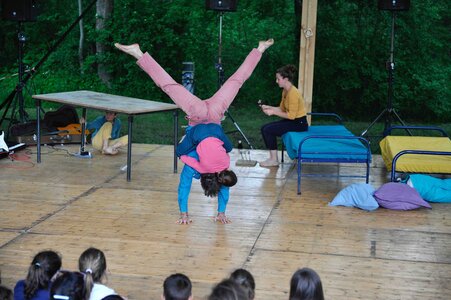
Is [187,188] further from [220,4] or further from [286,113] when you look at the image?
[220,4]

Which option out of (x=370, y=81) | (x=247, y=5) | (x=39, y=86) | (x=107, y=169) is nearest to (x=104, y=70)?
(x=39, y=86)

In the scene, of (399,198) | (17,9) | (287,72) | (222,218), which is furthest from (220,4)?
(222,218)

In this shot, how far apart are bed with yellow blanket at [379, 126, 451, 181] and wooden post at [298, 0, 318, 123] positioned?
5.85 ft

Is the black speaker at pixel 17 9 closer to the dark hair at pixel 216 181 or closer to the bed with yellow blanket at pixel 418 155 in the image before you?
the bed with yellow blanket at pixel 418 155

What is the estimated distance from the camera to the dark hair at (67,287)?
3.57 meters

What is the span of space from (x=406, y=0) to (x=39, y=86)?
7343 millimetres

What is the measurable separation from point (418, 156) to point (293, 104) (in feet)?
5.00

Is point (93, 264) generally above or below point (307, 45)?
below

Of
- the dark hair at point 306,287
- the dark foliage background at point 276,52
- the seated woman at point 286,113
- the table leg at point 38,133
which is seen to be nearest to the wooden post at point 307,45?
the seated woman at point 286,113

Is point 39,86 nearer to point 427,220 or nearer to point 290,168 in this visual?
point 290,168

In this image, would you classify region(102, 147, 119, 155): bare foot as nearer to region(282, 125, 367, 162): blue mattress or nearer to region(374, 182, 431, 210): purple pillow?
region(282, 125, 367, 162): blue mattress

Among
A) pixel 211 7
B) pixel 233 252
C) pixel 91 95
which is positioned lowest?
pixel 233 252

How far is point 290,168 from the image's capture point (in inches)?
336

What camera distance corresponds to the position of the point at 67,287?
11.8 ft
